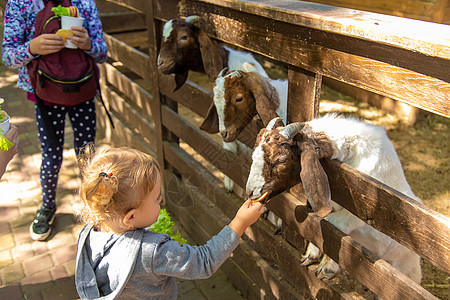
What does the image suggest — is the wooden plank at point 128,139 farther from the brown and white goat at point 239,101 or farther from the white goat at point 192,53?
the brown and white goat at point 239,101

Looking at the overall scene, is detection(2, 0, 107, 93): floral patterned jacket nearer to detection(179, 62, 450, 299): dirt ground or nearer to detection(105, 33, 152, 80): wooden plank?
detection(105, 33, 152, 80): wooden plank

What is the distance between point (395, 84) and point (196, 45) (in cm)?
160

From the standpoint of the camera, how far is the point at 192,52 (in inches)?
115

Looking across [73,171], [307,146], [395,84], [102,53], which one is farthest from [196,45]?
[73,171]

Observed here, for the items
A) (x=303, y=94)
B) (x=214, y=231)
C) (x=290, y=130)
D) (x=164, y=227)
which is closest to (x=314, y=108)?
(x=303, y=94)

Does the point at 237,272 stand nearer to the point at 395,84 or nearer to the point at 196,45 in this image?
the point at 196,45

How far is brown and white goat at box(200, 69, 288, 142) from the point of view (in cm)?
246

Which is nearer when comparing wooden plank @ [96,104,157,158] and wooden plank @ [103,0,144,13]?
wooden plank @ [103,0,144,13]

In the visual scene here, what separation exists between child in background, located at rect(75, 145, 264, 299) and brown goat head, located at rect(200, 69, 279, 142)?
787 millimetres

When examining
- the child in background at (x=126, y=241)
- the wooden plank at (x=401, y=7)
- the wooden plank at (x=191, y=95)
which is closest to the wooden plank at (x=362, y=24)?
the wooden plank at (x=191, y=95)

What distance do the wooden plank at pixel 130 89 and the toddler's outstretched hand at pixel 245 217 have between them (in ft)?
7.64

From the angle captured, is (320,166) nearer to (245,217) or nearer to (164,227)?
(245,217)

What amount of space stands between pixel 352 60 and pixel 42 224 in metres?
3.27

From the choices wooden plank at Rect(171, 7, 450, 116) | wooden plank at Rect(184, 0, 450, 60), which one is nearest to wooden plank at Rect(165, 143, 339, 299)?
wooden plank at Rect(171, 7, 450, 116)
